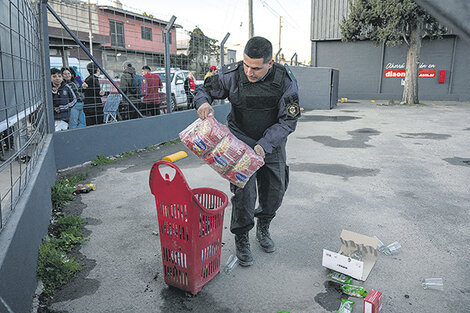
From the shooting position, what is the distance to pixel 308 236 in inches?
135

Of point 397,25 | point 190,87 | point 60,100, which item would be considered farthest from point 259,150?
point 397,25

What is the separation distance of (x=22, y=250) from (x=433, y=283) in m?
2.83

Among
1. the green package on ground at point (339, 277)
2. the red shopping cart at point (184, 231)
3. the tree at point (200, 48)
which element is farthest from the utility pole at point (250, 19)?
the red shopping cart at point (184, 231)

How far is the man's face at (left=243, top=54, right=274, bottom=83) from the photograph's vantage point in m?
2.60

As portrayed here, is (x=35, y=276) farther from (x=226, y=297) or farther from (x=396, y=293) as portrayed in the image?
(x=396, y=293)

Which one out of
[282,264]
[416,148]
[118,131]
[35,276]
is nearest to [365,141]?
[416,148]

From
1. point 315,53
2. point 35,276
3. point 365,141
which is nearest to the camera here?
point 35,276

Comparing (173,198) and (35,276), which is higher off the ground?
(173,198)

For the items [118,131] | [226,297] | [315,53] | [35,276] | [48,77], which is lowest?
[226,297]

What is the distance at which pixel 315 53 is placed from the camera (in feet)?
80.1

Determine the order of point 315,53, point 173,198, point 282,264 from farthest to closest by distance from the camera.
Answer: point 315,53, point 282,264, point 173,198

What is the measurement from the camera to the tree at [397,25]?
53.5 ft

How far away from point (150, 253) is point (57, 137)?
3.23m

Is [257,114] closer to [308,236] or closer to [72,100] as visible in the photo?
[308,236]
